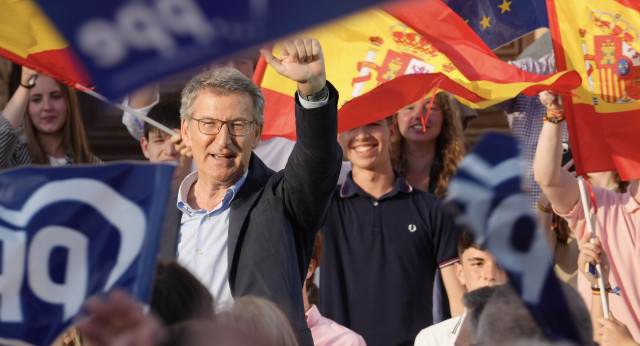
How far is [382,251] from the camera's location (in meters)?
4.71

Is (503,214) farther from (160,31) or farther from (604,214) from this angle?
(604,214)

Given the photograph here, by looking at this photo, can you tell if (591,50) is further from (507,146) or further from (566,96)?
A: (507,146)

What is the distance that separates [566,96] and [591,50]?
0.25 metres

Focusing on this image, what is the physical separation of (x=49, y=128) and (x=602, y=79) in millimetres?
2756

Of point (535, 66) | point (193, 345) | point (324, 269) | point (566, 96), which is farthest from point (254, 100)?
point (535, 66)

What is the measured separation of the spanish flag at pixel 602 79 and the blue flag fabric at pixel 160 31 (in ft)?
9.31

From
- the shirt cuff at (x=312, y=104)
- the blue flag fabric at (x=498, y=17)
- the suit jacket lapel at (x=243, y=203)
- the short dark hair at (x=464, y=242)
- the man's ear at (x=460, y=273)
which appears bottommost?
the man's ear at (x=460, y=273)

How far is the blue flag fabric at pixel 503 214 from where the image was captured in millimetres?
1921

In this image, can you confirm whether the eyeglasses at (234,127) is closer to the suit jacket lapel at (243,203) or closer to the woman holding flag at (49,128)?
the suit jacket lapel at (243,203)

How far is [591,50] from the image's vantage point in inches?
186

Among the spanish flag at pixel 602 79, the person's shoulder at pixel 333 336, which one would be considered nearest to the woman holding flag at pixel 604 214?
the spanish flag at pixel 602 79

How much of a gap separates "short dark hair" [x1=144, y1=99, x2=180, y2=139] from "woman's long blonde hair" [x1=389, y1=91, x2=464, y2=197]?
1196 millimetres

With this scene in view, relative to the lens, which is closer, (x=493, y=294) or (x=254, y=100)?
(x=493, y=294)

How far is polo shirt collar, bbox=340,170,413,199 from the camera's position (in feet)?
16.0
